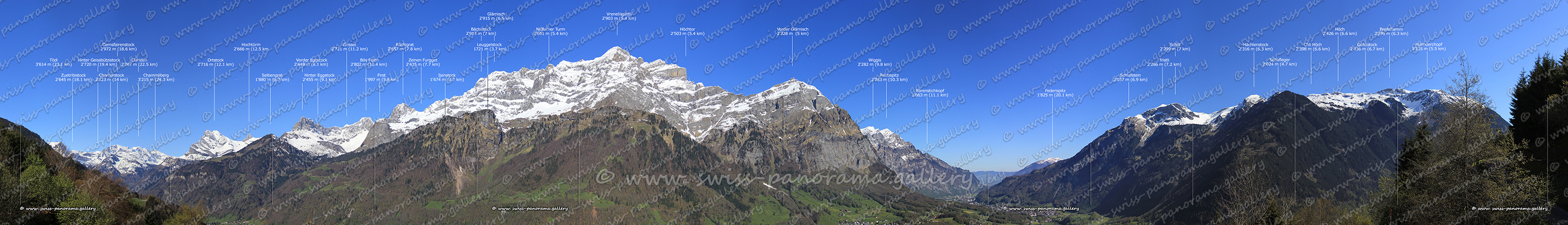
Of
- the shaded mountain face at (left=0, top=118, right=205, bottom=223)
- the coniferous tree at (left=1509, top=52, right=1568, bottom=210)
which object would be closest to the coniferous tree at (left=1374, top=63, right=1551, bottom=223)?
the coniferous tree at (left=1509, top=52, right=1568, bottom=210)

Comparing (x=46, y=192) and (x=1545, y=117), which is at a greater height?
(x=46, y=192)

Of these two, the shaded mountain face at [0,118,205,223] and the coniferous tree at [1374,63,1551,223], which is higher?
the shaded mountain face at [0,118,205,223]

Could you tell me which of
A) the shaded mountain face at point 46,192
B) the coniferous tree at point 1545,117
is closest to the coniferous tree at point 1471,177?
the coniferous tree at point 1545,117

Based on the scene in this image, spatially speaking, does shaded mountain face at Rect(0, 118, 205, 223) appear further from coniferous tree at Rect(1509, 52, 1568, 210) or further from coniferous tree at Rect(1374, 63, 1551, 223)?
coniferous tree at Rect(1509, 52, 1568, 210)

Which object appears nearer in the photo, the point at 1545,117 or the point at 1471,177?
the point at 1471,177

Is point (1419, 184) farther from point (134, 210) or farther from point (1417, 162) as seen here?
point (134, 210)

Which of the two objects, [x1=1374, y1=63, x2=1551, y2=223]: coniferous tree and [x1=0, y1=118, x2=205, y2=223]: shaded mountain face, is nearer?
[x1=1374, y1=63, x2=1551, y2=223]: coniferous tree

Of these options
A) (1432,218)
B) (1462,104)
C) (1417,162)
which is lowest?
(1432,218)

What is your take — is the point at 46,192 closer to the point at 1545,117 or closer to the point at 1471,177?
the point at 1471,177

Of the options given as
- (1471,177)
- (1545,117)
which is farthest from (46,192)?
(1545,117)

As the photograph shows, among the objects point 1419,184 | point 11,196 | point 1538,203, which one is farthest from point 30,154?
point 1538,203

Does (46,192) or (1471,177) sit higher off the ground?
Answer: (46,192)
